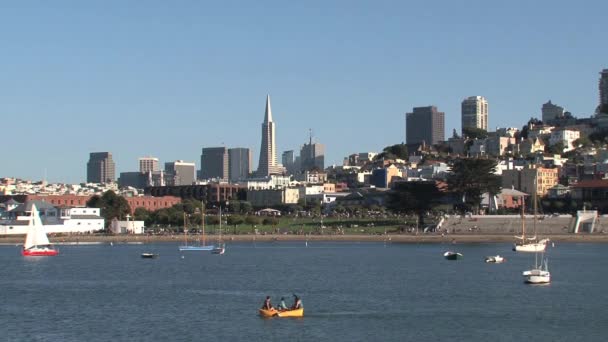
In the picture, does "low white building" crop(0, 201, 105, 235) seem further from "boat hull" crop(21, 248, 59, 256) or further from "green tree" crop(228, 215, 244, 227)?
"boat hull" crop(21, 248, 59, 256)

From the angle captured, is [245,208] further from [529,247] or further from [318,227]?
[529,247]

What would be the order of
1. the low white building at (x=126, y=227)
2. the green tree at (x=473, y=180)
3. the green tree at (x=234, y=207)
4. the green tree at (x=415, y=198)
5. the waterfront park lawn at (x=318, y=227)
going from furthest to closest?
the green tree at (x=234, y=207) < the low white building at (x=126, y=227) < the waterfront park lawn at (x=318, y=227) < the green tree at (x=473, y=180) < the green tree at (x=415, y=198)

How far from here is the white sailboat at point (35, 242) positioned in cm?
10523

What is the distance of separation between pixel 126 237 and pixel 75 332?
91.6 meters

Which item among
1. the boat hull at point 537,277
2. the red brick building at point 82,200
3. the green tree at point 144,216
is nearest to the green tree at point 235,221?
the green tree at point 144,216

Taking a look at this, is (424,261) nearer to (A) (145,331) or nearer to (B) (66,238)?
(A) (145,331)

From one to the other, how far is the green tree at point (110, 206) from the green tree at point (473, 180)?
161ft

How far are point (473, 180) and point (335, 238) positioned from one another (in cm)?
2050

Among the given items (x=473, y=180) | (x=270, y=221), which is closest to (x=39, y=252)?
(x=270, y=221)

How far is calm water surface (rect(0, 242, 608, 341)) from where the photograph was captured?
45719 millimetres

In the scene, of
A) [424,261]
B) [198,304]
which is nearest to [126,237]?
[424,261]

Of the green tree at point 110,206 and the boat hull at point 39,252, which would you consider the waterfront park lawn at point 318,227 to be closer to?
the green tree at point 110,206

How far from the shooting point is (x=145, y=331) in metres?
46.1

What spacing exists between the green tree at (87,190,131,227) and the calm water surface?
57.4 meters
